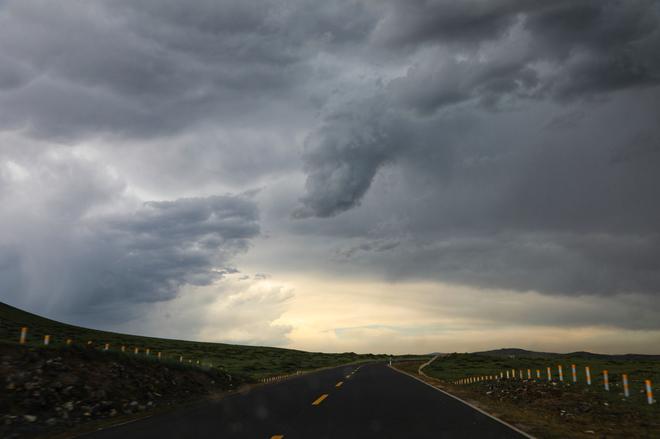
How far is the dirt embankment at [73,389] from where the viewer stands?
40.3 ft

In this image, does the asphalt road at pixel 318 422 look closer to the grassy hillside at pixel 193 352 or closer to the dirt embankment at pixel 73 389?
the dirt embankment at pixel 73 389

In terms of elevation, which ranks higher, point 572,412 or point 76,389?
point 76,389

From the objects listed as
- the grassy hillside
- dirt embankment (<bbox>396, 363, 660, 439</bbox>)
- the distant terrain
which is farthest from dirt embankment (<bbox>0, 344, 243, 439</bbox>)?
dirt embankment (<bbox>396, 363, 660, 439</bbox>)

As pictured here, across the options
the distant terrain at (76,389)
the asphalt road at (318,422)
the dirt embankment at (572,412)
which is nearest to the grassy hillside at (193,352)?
the distant terrain at (76,389)

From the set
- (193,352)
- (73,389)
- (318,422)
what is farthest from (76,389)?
(193,352)

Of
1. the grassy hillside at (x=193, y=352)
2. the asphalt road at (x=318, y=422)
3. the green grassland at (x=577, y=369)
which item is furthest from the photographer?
the grassy hillside at (x=193, y=352)

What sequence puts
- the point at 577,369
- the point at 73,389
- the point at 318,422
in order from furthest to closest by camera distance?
the point at 577,369 → the point at 73,389 → the point at 318,422

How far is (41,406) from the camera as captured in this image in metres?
13.0

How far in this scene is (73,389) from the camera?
48.2 feet

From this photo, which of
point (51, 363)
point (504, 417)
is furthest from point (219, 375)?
point (504, 417)

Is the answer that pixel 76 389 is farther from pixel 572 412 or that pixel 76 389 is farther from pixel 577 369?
pixel 577 369

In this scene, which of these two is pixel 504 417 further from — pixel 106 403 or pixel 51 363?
pixel 51 363

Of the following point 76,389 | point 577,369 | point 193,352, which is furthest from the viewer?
point 193,352

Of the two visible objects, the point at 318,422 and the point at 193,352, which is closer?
the point at 318,422
